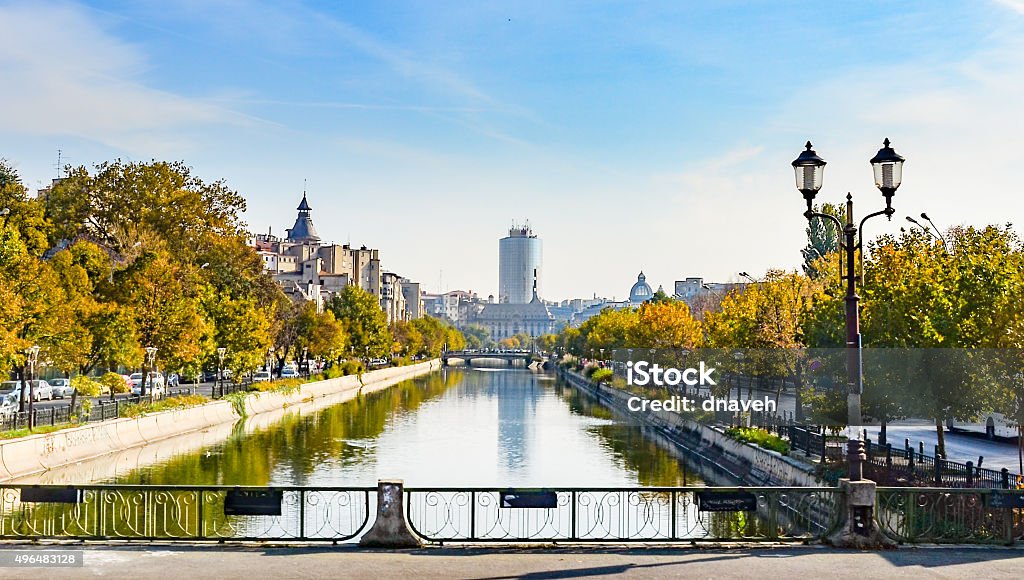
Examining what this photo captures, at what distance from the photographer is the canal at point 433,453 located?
4081 centimetres

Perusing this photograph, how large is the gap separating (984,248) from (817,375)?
9.05 m

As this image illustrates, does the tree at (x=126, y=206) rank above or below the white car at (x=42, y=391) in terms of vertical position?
above

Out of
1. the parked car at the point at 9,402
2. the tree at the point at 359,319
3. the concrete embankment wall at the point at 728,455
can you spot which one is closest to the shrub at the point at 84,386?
the parked car at the point at 9,402

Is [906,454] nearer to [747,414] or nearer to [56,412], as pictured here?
[747,414]

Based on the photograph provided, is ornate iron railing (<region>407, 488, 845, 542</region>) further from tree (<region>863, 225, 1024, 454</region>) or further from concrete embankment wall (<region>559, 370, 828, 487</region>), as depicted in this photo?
tree (<region>863, 225, 1024, 454</region>)

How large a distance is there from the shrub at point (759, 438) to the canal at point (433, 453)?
2.64m

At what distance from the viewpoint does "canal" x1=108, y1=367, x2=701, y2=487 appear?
40812 millimetres

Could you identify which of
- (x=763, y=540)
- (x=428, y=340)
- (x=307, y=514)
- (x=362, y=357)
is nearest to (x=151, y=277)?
(x=307, y=514)

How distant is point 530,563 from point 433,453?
33.7m

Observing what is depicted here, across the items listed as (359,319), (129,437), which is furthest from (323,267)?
(129,437)

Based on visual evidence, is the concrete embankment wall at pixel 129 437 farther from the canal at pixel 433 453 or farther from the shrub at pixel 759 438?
the shrub at pixel 759 438

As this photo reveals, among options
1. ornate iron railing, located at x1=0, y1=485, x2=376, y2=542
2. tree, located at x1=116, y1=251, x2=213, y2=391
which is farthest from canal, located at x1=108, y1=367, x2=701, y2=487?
ornate iron railing, located at x1=0, y1=485, x2=376, y2=542

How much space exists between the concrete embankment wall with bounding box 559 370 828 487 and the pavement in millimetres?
12659

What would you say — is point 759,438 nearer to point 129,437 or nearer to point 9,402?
point 129,437
